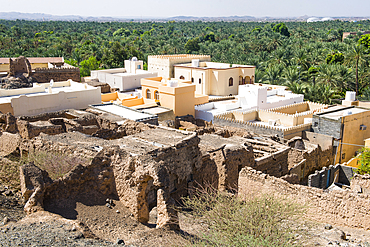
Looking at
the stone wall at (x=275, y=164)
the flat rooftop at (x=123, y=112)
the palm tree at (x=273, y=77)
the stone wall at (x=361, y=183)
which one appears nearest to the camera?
the stone wall at (x=361, y=183)

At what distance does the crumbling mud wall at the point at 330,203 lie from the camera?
1010 cm

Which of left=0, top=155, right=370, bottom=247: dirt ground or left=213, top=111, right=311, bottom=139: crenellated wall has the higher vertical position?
left=0, top=155, right=370, bottom=247: dirt ground

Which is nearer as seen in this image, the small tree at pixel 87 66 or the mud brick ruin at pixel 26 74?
the mud brick ruin at pixel 26 74

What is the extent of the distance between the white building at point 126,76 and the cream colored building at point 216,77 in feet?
10.9

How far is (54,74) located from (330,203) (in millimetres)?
27270

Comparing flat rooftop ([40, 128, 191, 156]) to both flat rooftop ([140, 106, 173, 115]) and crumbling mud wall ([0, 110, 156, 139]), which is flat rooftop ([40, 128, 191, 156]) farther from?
flat rooftop ([140, 106, 173, 115])

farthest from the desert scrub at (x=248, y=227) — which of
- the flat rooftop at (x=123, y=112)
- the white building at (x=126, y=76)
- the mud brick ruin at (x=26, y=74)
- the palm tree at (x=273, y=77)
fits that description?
the palm tree at (x=273, y=77)

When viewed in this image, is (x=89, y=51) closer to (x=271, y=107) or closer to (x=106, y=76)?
(x=106, y=76)

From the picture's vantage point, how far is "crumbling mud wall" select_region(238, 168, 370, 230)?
33.1 ft

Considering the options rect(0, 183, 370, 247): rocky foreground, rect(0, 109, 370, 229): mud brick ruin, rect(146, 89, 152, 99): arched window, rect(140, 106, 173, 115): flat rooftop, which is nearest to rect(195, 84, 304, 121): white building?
rect(140, 106, 173, 115): flat rooftop

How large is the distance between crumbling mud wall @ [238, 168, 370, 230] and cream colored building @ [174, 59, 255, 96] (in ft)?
71.7

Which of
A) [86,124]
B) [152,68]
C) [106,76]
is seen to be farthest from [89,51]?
[86,124]

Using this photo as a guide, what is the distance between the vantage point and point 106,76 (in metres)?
32.6

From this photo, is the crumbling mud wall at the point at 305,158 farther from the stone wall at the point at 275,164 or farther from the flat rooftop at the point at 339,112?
the flat rooftop at the point at 339,112
